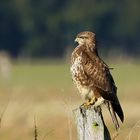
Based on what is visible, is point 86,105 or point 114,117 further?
point 114,117

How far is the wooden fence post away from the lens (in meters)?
7.13

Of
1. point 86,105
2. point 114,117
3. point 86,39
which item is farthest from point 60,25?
point 86,105

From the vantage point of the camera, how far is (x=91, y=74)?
8711 mm

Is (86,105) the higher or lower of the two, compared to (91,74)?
lower

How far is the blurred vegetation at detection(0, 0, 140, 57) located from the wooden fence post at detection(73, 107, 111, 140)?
192ft

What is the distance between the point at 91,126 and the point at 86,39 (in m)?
1.99

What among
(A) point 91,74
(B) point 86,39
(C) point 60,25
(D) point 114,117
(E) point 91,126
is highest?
(C) point 60,25

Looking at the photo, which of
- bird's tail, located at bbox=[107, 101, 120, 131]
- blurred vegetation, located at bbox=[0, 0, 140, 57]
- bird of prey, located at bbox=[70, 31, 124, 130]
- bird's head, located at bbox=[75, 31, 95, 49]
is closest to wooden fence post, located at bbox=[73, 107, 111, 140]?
bird's tail, located at bbox=[107, 101, 120, 131]

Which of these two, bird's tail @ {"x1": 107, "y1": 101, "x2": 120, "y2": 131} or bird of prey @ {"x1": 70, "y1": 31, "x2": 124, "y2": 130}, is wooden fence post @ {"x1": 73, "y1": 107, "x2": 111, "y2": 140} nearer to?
bird's tail @ {"x1": 107, "y1": 101, "x2": 120, "y2": 131}

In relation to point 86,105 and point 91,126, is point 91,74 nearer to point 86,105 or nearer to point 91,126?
point 86,105

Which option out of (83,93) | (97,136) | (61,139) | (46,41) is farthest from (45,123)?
(46,41)

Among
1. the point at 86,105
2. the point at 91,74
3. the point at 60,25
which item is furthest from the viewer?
the point at 60,25

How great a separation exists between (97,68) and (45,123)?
261 inches

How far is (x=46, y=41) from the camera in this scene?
223 feet
